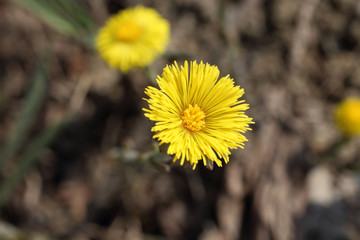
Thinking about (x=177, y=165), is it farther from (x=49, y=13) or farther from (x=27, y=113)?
(x=49, y=13)

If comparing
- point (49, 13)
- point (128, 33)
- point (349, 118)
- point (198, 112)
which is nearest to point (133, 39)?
point (128, 33)

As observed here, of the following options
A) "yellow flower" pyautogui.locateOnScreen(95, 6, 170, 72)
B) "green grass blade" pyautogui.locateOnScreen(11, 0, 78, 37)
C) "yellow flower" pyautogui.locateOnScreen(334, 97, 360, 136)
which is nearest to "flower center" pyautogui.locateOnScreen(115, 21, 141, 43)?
"yellow flower" pyautogui.locateOnScreen(95, 6, 170, 72)

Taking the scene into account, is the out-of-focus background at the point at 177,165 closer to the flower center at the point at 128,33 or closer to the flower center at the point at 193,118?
the flower center at the point at 128,33

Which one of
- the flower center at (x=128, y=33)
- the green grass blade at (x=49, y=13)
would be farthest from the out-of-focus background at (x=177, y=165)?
the flower center at (x=128, y=33)

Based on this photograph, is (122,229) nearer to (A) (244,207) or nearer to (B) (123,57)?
(A) (244,207)

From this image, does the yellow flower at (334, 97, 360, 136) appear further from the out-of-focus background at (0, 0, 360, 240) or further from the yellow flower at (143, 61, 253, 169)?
the yellow flower at (143, 61, 253, 169)

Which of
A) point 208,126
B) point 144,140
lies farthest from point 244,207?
point 208,126
